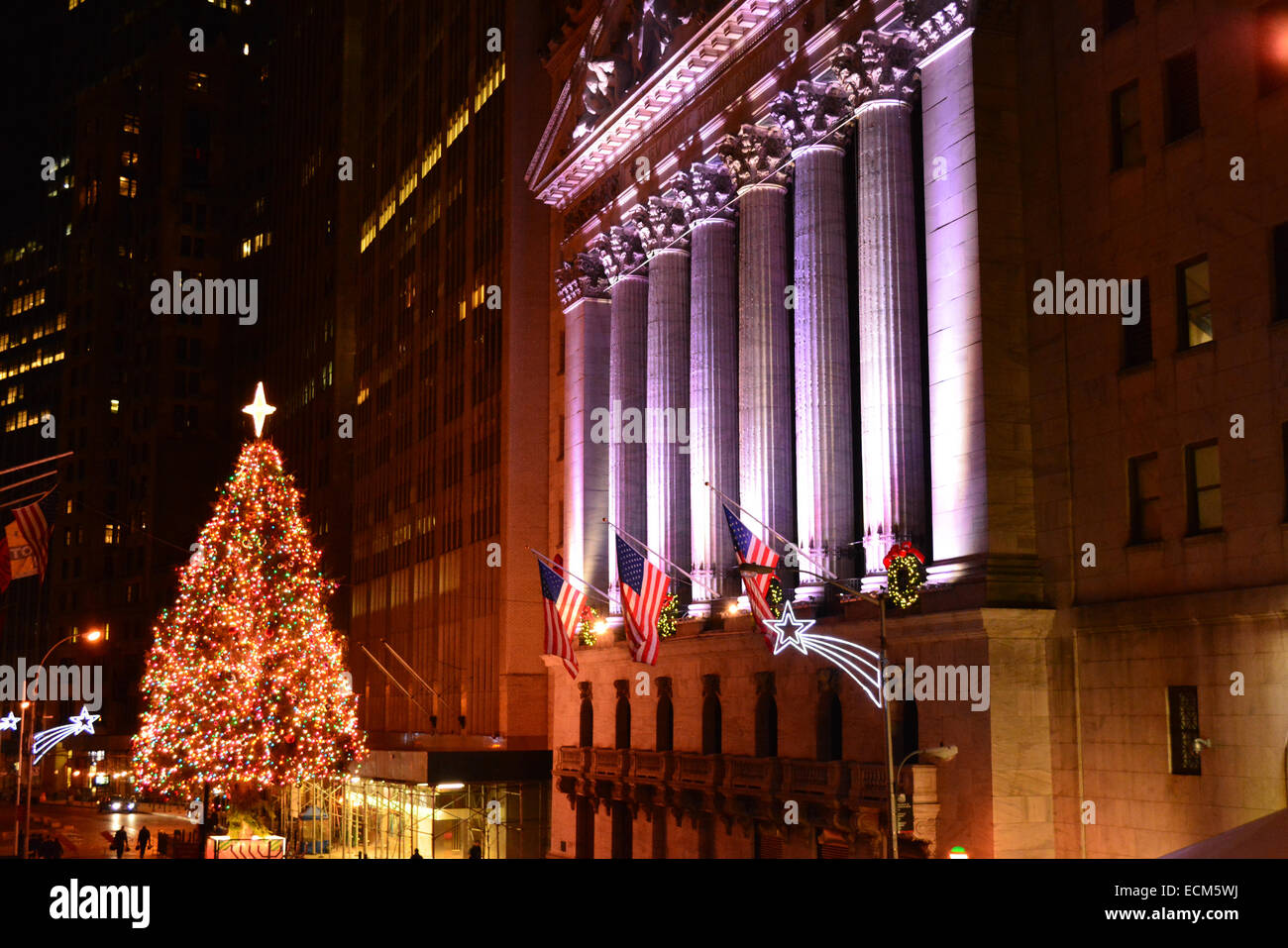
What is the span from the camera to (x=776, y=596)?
38.7 metres

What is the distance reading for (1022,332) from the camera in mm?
34594

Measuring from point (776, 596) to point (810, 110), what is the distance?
15704 mm

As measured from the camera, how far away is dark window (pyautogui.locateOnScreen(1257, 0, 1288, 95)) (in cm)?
2794

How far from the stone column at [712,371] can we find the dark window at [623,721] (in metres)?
6.81

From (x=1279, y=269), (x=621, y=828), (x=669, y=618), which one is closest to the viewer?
(x=1279, y=269)

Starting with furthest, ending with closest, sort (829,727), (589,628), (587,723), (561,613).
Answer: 1. (587,723)
2. (589,628)
3. (561,613)
4. (829,727)

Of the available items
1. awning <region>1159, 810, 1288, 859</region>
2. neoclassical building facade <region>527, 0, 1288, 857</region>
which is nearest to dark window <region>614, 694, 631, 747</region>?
neoclassical building facade <region>527, 0, 1288, 857</region>

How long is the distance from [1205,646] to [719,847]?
64.5 ft

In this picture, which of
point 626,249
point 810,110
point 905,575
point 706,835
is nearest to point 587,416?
point 626,249

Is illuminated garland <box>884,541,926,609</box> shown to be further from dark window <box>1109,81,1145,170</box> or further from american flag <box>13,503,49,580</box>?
american flag <box>13,503,49,580</box>

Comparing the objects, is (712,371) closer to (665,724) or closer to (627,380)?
(627,380)

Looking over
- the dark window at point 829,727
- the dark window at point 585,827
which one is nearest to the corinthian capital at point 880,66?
the dark window at point 829,727

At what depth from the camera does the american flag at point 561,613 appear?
139 ft
